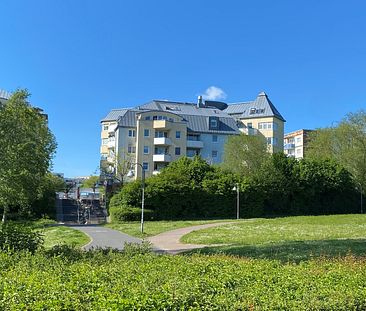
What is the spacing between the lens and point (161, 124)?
7056cm

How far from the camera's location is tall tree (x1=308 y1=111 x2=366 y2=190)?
5731cm

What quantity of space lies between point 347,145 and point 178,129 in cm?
2545

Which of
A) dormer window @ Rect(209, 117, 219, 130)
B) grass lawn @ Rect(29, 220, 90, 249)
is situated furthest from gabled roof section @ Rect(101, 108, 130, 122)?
grass lawn @ Rect(29, 220, 90, 249)

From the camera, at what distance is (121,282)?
5.81 meters

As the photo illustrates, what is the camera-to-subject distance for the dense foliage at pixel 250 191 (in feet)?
153

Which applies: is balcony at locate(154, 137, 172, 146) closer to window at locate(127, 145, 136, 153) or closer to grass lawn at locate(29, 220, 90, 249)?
window at locate(127, 145, 136, 153)

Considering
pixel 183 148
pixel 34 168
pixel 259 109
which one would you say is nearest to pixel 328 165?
pixel 183 148

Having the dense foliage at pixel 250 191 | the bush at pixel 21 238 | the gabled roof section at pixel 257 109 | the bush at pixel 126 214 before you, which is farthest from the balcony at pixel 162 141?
the bush at pixel 21 238

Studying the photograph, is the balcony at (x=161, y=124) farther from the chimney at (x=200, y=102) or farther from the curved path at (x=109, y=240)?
the curved path at (x=109, y=240)

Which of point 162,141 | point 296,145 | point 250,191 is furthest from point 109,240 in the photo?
point 296,145

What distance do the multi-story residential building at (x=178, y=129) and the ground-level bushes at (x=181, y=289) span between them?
60789 mm

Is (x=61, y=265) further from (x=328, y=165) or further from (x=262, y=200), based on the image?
(x=328, y=165)

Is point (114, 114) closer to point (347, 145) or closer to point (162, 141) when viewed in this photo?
point (162, 141)

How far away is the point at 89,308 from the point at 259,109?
81.1 m
